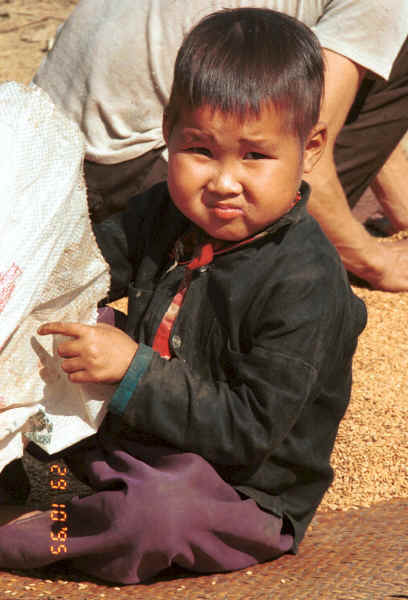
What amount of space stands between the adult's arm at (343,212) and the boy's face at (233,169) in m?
0.87

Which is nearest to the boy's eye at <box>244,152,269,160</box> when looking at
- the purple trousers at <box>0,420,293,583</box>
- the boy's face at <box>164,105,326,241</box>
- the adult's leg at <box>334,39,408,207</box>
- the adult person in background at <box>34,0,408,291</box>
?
the boy's face at <box>164,105,326,241</box>

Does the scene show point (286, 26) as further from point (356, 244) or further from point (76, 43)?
point (356, 244)

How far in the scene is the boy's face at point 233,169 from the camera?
1413 mm

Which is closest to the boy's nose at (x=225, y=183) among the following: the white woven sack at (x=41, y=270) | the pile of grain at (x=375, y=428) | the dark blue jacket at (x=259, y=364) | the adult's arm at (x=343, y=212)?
the dark blue jacket at (x=259, y=364)

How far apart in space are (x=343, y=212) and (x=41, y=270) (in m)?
1.43

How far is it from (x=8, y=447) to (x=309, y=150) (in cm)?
74

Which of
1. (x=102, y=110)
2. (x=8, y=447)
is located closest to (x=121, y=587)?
(x=8, y=447)

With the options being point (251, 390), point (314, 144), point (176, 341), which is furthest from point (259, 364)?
point (314, 144)

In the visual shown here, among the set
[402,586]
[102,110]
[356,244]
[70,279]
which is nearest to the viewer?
[402,586]

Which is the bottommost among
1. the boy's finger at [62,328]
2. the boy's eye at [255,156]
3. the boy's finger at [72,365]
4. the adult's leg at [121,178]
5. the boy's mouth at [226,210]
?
the adult's leg at [121,178]

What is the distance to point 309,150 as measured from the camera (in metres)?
1.56

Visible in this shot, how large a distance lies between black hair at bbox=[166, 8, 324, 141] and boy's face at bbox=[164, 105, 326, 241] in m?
0.02

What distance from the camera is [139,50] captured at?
7.59 feet

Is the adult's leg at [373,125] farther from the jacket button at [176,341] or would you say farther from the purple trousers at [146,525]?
the purple trousers at [146,525]
